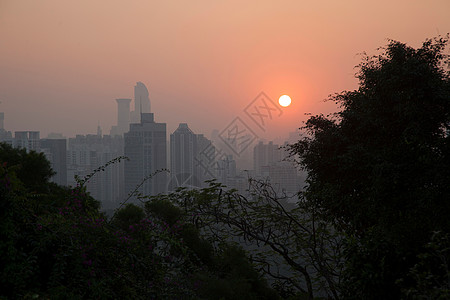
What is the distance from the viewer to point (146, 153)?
238 ft

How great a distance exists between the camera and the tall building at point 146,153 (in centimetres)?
7194

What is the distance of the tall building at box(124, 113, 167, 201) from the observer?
71.9 m

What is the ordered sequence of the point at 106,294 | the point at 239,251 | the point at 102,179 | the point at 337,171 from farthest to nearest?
1. the point at 102,179
2. the point at 239,251
3. the point at 337,171
4. the point at 106,294

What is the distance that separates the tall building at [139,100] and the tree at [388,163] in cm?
12911

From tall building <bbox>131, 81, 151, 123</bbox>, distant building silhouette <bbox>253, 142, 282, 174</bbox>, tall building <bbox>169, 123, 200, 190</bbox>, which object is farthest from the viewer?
tall building <bbox>131, 81, 151, 123</bbox>

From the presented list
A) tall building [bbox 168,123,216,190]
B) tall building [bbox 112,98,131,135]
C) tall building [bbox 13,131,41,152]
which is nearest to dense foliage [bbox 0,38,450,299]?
tall building [bbox 168,123,216,190]

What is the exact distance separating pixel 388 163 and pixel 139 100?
137961 mm

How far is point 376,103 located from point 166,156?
68.9m

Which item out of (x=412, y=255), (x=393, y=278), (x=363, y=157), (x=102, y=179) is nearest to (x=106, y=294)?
(x=393, y=278)

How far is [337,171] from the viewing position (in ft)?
24.9

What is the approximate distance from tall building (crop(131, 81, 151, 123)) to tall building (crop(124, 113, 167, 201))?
6151cm

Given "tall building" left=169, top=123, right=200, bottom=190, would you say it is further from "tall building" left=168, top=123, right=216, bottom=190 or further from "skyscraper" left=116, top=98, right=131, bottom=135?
"skyscraper" left=116, top=98, right=131, bottom=135

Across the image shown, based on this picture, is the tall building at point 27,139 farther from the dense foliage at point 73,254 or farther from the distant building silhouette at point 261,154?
the dense foliage at point 73,254

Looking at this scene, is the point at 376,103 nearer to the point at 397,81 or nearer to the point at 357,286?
the point at 397,81
